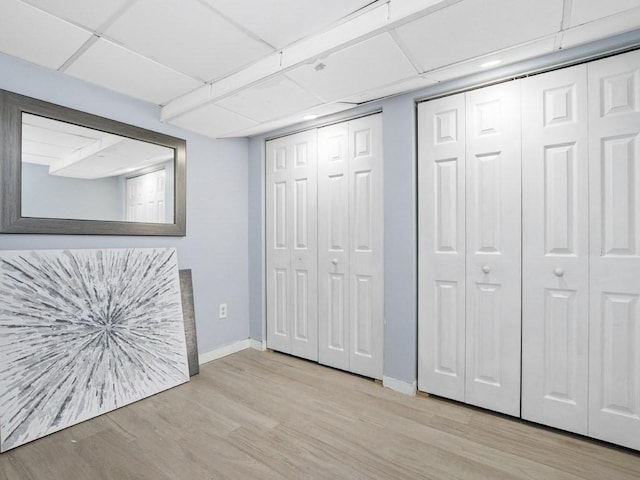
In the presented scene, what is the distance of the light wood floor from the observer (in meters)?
1.58

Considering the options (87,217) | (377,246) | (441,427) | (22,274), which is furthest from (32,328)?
(441,427)

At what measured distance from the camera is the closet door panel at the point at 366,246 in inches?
99.3

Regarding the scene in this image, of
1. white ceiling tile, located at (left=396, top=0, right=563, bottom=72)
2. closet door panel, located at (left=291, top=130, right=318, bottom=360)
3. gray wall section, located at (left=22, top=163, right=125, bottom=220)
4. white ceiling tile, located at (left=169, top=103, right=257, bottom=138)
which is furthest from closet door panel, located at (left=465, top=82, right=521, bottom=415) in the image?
gray wall section, located at (left=22, top=163, right=125, bottom=220)

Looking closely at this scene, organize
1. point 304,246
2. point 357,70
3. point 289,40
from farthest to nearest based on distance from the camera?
point 304,246
point 357,70
point 289,40

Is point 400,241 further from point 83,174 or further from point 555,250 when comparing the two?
point 83,174

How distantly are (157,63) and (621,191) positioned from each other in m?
2.75

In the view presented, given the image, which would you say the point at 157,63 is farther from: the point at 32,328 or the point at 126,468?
the point at 126,468

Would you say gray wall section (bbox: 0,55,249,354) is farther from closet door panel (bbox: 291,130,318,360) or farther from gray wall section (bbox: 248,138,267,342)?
closet door panel (bbox: 291,130,318,360)

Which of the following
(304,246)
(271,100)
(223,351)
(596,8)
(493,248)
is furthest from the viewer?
(223,351)

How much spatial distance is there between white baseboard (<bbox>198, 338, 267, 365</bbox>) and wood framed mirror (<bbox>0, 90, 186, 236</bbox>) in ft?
3.84

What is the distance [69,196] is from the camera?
7.02ft

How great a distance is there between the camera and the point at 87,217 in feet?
7.30

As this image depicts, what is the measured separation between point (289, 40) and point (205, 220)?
1735mm

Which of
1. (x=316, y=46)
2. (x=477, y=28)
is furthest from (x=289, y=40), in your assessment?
(x=477, y=28)
